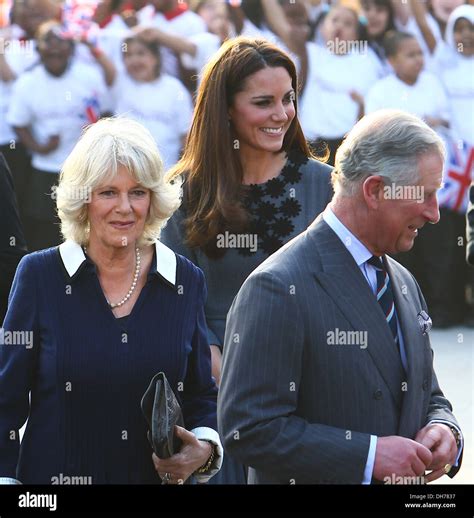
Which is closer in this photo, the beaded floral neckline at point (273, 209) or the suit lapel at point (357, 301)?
the suit lapel at point (357, 301)

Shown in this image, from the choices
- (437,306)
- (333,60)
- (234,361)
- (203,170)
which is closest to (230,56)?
(203,170)

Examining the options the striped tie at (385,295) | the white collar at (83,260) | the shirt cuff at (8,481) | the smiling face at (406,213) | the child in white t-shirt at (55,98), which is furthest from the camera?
the child in white t-shirt at (55,98)

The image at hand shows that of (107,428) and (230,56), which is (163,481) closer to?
(107,428)

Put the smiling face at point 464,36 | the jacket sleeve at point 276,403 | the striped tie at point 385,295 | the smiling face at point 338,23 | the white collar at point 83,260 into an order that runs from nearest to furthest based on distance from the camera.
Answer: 1. the jacket sleeve at point 276,403
2. the striped tie at point 385,295
3. the white collar at point 83,260
4. the smiling face at point 338,23
5. the smiling face at point 464,36

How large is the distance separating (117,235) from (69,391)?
1.53ft

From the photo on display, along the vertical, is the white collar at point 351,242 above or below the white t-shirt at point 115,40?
below

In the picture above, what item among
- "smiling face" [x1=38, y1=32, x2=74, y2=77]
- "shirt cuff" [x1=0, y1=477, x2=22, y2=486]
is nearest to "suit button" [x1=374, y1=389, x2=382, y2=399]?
"shirt cuff" [x1=0, y1=477, x2=22, y2=486]

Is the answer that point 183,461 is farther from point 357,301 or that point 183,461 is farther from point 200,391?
point 357,301

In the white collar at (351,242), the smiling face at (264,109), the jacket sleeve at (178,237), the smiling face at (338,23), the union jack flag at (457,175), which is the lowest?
the union jack flag at (457,175)

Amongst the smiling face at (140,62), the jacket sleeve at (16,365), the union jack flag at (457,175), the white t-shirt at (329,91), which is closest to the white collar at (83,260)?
the jacket sleeve at (16,365)

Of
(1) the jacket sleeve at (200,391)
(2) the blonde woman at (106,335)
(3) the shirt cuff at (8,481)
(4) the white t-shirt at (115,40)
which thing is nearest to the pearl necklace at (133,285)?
(2) the blonde woman at (106,335)

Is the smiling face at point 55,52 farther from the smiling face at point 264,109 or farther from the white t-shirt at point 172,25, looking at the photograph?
the smiling face at point 264,109

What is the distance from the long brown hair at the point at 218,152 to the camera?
14.5ft

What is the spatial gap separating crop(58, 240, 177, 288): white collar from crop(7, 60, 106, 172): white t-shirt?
6.23 m
